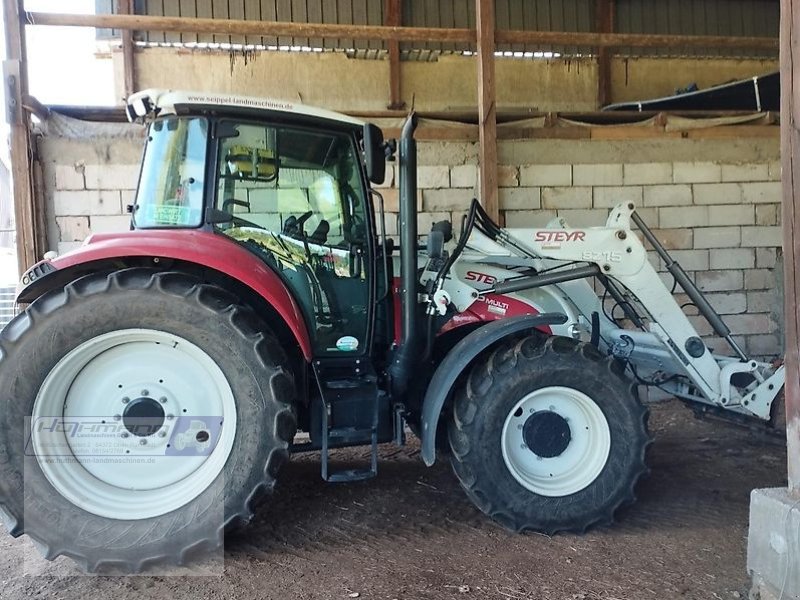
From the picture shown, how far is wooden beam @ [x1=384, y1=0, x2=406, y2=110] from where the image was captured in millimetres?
7770

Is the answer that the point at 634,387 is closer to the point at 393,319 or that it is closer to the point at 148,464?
the point at 393,319

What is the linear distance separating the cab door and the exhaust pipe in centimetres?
22

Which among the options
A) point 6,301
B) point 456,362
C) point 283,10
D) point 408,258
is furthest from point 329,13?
point 456,362

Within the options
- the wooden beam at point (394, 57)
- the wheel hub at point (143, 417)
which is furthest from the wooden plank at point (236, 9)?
the wheel hub at point (143, 417)

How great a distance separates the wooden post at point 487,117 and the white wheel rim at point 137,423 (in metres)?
3.41

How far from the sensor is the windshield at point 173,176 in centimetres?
304

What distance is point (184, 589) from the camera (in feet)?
8.79

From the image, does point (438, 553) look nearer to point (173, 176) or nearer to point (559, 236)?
point (559, 236)

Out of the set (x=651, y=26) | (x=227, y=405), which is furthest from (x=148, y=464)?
(x=651, y=26)

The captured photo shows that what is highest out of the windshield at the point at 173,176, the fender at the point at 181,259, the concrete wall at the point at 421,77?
the concrete wall at the point at 421,77

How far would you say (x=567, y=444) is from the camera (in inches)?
129

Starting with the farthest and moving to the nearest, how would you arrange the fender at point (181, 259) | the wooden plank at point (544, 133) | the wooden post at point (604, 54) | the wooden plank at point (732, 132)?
the wooden post at point (604, 54) → the wooden plank at point (732, 132) → the wooden plank at point (544, 133) → the fender at point (181, 259)
